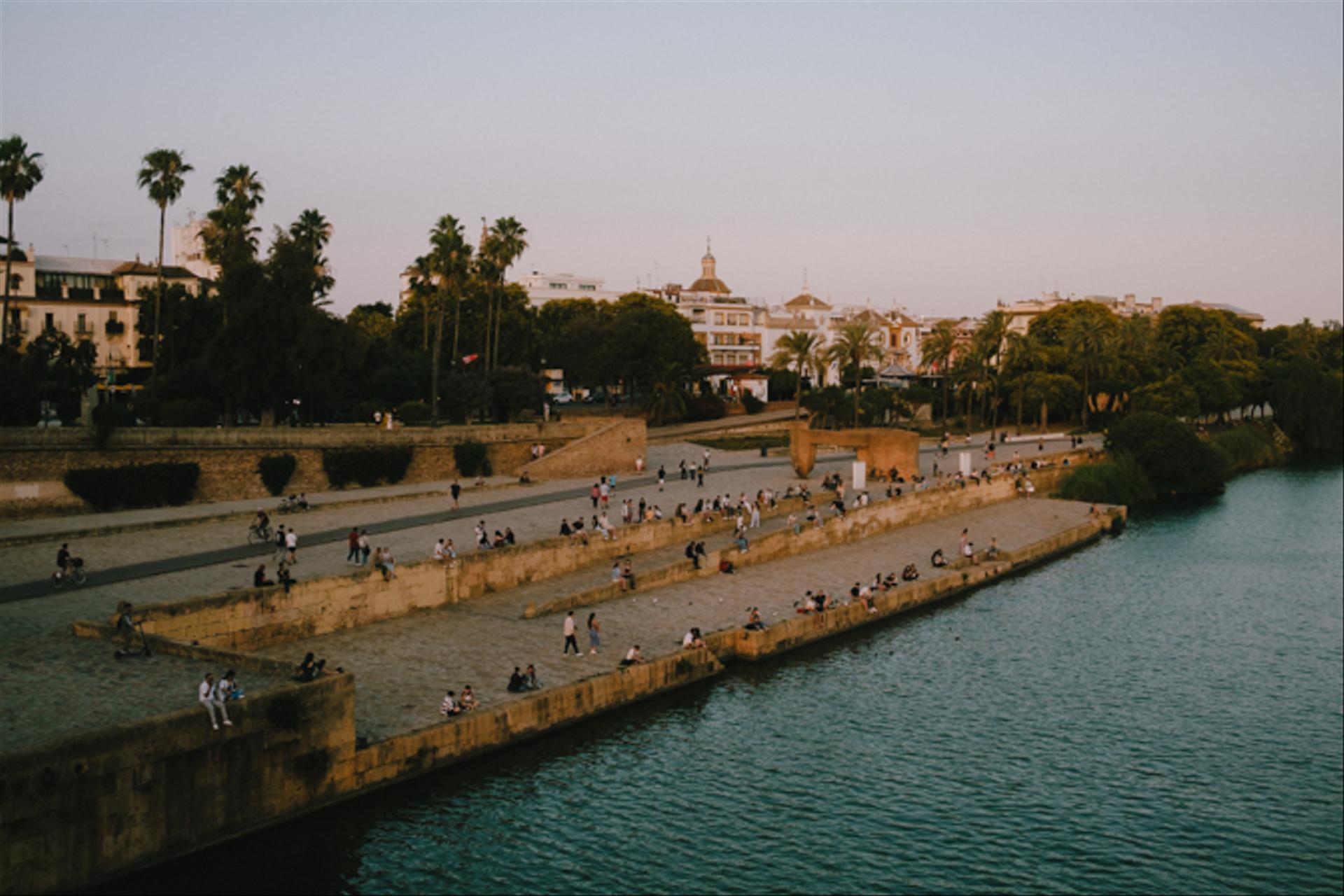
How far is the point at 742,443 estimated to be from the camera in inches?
3091

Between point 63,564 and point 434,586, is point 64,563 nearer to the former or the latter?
point 63,564

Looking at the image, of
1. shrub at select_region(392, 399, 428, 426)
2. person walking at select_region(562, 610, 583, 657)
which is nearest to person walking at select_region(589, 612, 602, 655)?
person walking at select_region(562, 610, 583, 657)

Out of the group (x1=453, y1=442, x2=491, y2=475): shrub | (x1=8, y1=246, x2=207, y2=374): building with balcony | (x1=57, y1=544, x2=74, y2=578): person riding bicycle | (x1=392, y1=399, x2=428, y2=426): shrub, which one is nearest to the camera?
(x1=57, y1=544, x2=74, y2=578): person riding bicycle

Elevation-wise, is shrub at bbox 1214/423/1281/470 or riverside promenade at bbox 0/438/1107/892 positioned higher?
shrub at bbox 1214/423/1281/470

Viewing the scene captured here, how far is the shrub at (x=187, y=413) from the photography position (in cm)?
5100

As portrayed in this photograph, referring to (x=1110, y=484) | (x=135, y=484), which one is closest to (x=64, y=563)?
(x=135, y=484)

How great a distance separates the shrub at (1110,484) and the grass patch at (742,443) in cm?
1974

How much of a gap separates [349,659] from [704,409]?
213 ft

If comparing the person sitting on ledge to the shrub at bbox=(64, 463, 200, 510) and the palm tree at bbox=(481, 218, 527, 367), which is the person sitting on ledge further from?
the palm tree at bbox=(481, 218, 527, 367)

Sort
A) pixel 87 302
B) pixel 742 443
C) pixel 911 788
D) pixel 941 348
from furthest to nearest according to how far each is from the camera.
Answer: pixel 941 348
pixel 87 302
pixel 742 443
pixel 911 788

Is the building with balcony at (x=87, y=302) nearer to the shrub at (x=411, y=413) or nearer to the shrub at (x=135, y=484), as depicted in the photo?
the shrub at (x=411, y=413)

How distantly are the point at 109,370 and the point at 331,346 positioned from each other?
37.1 metres

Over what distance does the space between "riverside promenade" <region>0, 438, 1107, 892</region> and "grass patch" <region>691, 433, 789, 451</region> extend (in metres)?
25.5

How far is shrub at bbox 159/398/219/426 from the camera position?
5100cm
